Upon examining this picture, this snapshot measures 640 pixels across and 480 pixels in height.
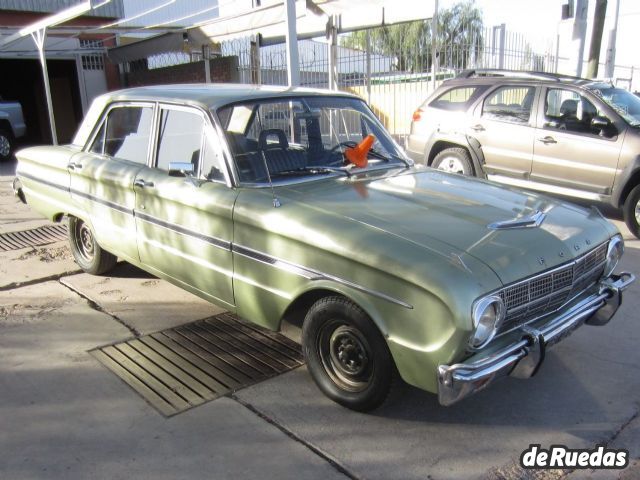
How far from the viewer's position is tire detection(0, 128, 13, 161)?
13844 mm

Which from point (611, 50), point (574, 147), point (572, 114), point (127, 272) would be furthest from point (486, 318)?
point (611, 50)

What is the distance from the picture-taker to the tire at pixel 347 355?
294 cm

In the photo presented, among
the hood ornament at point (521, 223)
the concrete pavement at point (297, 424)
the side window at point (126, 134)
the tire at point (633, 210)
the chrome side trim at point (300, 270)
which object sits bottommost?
the concrete pavement at point (297, 424)

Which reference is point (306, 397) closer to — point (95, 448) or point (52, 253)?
point (95, 448)

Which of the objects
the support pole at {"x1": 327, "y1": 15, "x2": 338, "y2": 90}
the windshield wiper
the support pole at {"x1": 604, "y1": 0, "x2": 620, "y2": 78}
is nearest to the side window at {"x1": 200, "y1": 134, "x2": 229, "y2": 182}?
the windshield wiper

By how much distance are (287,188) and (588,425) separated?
222 cm

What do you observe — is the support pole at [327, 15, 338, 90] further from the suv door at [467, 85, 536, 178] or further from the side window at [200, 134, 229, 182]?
the side window at [200, 134, 229, 182]

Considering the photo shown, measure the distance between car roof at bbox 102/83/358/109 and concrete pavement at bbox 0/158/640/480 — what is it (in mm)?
1830

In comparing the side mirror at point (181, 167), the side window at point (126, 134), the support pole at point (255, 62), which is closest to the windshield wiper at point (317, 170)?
the side mirror at point (181, 167)

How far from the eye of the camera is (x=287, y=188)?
3621 millimetres

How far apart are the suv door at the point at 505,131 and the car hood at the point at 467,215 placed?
12.3ft

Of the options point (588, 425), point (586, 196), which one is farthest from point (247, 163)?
point (586, 196)

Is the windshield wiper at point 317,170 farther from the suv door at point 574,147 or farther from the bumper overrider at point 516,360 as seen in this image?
the suv door at point 574,147

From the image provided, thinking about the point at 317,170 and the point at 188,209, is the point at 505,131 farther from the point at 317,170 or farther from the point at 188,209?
the point at 188,209
